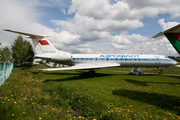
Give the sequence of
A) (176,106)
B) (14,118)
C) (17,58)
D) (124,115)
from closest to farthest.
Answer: (14,118) → (124,115) → (176,106) → (17,58)

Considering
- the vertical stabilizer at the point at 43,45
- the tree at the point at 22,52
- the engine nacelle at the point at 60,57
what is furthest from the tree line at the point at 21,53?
the engine nacelle at the point at 60,57

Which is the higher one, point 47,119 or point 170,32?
point 170,32

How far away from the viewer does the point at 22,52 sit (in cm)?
2370

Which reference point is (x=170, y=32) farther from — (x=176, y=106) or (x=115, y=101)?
(x=115, y=101)

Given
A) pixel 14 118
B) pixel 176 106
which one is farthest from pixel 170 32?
pixel 14 118

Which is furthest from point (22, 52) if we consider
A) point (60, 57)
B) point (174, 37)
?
point (174, 37)

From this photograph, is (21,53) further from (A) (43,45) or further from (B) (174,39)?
(B) (174,39)

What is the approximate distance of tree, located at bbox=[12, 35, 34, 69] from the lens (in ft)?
77.1

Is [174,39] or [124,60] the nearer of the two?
[174,39]

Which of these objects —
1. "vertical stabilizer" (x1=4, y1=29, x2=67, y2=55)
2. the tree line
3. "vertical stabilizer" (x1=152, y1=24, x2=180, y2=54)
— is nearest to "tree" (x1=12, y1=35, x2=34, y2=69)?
the tree line

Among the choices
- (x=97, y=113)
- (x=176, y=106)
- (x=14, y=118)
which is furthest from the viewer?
(x=176, y=106)

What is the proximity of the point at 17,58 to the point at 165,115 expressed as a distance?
26784mm

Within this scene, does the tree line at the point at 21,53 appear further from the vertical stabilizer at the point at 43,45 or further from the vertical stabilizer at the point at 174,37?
the vertical stabilizer at the point at 174,37

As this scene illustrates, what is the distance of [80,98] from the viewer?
21.0ft
